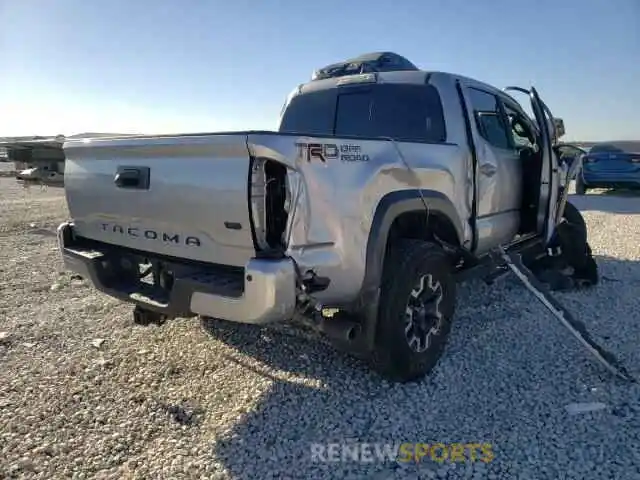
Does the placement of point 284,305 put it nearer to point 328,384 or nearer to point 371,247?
point 371,247

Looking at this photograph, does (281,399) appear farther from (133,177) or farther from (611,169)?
(611,169)

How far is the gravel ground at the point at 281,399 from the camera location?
2551 mm

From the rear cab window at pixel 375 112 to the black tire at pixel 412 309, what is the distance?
0.98m

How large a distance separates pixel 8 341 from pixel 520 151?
16.5 feet

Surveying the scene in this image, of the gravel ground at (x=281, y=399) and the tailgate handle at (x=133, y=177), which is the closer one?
the gravel ground at (x=281, y=399)

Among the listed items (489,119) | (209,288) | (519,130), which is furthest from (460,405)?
(519,130)

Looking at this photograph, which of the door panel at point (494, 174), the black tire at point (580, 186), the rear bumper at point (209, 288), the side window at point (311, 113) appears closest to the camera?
the rear bumper at point (209, 288)

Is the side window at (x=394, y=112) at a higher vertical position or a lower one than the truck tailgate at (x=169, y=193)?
higher

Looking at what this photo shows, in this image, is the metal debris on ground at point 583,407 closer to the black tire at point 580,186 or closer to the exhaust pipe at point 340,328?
the exhaust pipe at point 340,328

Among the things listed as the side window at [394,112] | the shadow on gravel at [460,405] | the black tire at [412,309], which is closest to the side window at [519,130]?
the side window at [394,112]

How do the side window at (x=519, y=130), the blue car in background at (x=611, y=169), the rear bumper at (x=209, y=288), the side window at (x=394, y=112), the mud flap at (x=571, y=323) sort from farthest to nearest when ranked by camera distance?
the blue car in background at (x=611, y=169), the side window at (x=519, y=130), the side window at (x=394, y=112), the mud flap at (x=571, y=323), the rear bumper at (x=209, y=288)

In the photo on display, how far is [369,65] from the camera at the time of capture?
4.70m

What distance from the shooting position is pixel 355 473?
247cm

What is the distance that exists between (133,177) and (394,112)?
2157 mm
